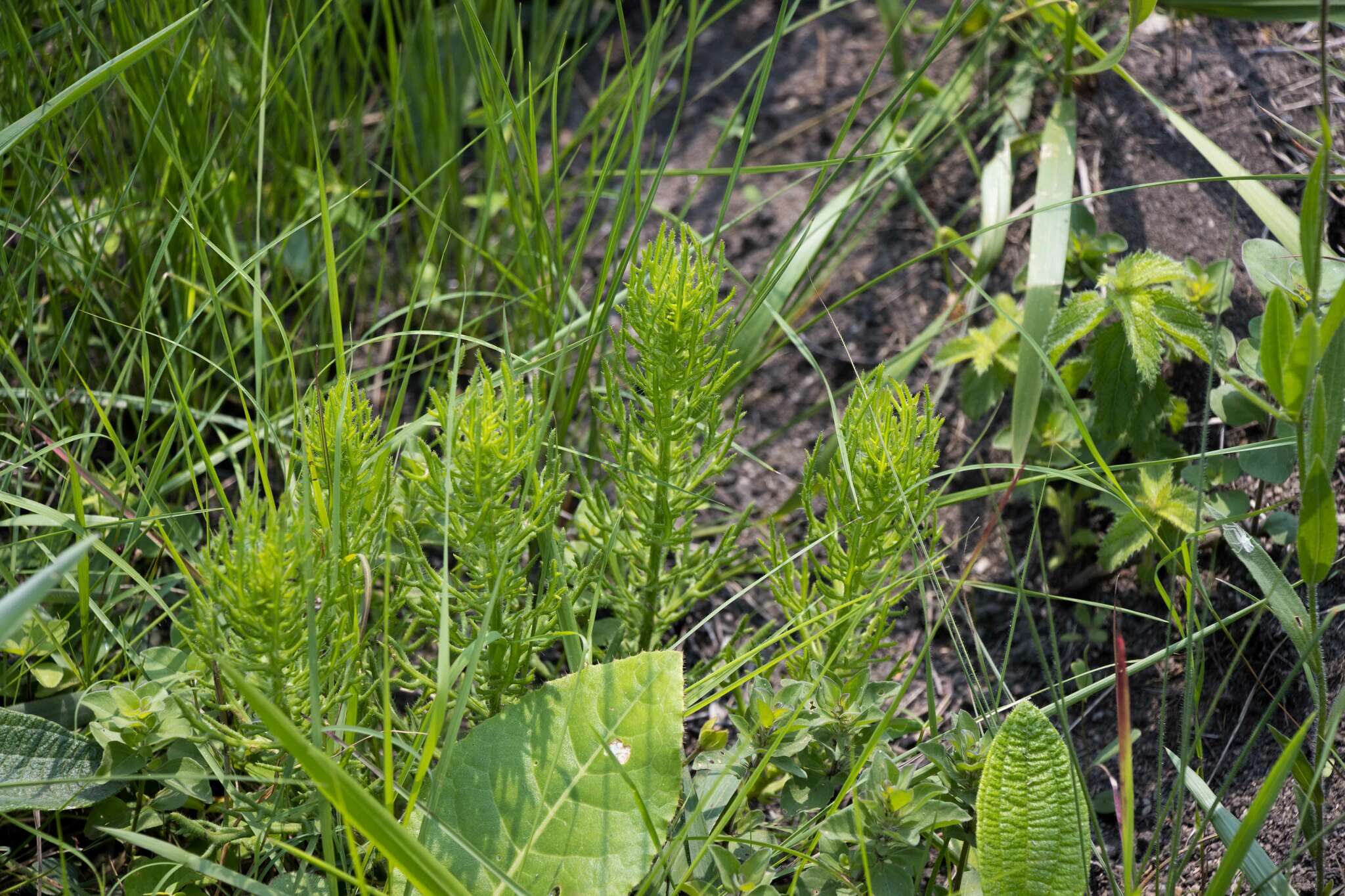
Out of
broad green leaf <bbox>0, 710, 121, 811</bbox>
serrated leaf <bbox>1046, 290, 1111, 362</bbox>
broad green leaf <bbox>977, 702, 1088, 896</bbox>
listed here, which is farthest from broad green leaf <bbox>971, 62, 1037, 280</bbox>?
broad green leaf <bbox>0, 710, 121, 811</bbox>

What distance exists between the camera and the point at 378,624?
1.26m

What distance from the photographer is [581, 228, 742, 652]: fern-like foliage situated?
1219mm

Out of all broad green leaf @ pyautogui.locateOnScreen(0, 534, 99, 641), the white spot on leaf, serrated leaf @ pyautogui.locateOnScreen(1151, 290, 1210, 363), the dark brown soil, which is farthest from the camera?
serrated leaf @ pyautogui.locateOnScreen(1151, 290, 1210, 363)

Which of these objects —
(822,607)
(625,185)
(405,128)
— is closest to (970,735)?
(822,607)

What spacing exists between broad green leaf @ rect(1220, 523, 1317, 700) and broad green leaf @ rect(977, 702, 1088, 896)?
1.01 ft

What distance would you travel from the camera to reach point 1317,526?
107 centimetres

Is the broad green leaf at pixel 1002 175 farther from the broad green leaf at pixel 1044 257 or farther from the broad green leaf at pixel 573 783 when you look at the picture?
the broad green leaf at pixel 573 783

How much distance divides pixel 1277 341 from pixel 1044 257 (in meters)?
0.82

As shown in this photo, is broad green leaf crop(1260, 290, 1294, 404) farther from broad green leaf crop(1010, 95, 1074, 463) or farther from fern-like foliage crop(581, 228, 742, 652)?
fern-like foliage crop(581, 228, 742, 652)

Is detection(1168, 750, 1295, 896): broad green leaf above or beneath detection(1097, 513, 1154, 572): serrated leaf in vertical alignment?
beneath

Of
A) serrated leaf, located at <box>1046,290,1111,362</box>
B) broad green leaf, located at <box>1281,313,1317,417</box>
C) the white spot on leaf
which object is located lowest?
the white spot on leaf

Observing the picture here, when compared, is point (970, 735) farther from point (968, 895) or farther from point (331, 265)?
point (331, 265)

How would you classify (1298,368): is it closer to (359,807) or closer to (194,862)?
(359,807)

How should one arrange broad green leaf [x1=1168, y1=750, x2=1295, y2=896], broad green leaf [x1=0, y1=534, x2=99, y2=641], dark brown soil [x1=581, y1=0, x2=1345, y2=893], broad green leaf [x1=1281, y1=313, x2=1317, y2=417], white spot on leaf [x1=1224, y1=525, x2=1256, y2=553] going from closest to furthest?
broad green leaf [x1=0, y1=534, x2=99, y2=641] < broad green leaf [x1=1281, y1=313, x2=1317, y2=417] < broad green leaf [x1=1168, y1=750, x2=1295, y2=896] < white spot on leaf [x1=1224, y1=525, x2=1256, y2=553] < dark brown soil [x1=581, y1=0, x2=1345, y2=893]
